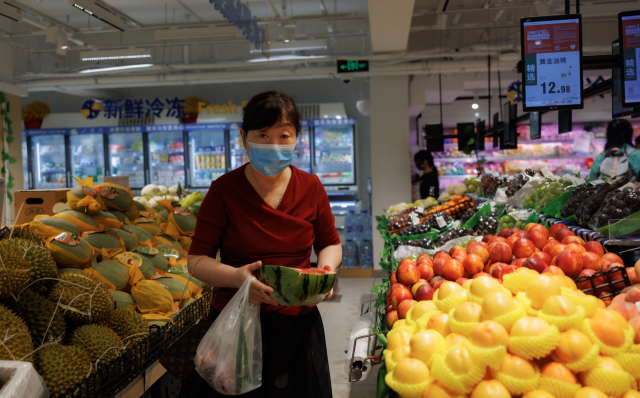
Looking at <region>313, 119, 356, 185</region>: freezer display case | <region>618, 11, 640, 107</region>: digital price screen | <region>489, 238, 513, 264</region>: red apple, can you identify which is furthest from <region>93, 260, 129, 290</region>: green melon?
<region>313, 119, 356, 185</region>: freezer display case

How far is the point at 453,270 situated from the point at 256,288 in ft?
2.75

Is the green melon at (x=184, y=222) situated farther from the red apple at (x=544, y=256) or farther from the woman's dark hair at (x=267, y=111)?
the red apple at (x=544, y=256)

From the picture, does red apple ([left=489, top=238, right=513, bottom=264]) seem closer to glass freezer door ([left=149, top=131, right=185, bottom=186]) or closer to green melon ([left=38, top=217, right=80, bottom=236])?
green melon ([left=38, top=217, right=80, bottom=236])

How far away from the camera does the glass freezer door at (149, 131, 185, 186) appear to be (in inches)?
325

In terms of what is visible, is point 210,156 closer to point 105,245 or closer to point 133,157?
point 133,157

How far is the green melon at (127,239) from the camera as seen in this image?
258 centimetres

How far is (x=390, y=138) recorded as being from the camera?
6.93 m

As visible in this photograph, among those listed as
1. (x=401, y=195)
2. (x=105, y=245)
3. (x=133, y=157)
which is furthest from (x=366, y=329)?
(x=133, y=157)

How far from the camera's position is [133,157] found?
8391mm

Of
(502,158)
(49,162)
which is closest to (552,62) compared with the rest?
(502,158)

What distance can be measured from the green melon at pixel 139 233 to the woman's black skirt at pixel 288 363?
4.66ft

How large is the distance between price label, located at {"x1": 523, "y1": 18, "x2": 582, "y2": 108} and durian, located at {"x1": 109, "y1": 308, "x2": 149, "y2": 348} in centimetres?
256

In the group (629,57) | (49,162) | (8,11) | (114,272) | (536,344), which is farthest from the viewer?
(49,162)

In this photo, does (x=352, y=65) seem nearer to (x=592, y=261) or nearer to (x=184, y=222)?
(x=184, y=222)
